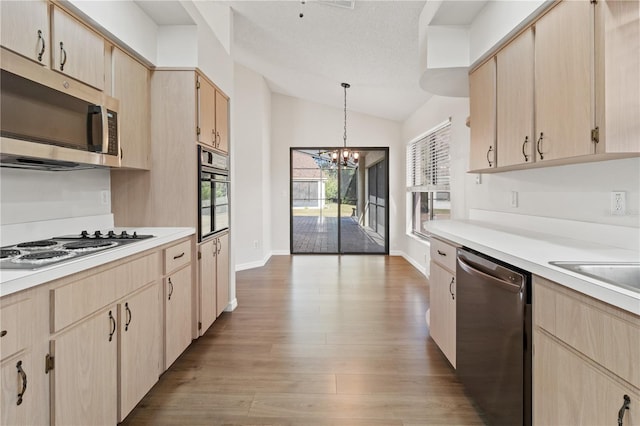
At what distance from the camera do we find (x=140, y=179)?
8.62ft

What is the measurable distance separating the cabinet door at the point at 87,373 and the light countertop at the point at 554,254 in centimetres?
180

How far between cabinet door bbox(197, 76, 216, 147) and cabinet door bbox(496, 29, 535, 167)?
7.16 feet

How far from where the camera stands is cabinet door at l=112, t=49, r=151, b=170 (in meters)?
2.22

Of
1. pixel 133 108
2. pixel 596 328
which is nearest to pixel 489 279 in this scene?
pixel 596 328

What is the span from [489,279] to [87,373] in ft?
5.97

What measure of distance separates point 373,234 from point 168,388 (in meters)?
5.50

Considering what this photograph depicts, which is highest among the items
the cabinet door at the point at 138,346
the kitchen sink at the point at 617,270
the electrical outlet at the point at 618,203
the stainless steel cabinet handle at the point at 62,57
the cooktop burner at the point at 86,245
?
the stainless steel cabinet handle at the point at 62,57

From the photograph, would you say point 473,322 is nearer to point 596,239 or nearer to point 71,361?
point 596,239

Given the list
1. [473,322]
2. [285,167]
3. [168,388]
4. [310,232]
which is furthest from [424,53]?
[310,232]

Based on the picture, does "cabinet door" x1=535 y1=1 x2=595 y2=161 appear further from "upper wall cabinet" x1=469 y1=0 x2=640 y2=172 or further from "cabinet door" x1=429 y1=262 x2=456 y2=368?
"cabinet door" x1=429 y1=262 x2=456 y2=368

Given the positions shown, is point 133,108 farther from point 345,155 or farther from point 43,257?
point 345,155

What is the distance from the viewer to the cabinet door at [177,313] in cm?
216

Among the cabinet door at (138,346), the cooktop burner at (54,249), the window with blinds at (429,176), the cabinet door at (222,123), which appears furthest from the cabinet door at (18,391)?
the window with blinds at (429,176)

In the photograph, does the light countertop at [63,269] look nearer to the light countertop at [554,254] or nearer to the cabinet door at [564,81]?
the light countertop at [554,254]
